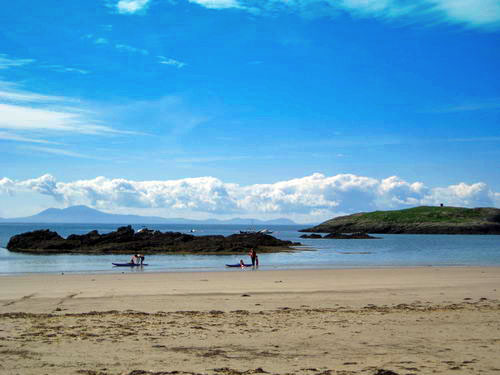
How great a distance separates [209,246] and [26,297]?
130ft

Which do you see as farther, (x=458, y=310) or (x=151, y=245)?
(x=151, y=245)

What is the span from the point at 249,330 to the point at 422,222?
492ft

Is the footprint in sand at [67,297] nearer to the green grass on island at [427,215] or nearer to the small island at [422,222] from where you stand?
the small island at [422,222]

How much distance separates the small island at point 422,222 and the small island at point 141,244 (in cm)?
8930

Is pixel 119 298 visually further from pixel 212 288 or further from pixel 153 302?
pixel 212 288

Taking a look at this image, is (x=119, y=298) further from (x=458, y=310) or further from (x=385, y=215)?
(x=385, y=215)

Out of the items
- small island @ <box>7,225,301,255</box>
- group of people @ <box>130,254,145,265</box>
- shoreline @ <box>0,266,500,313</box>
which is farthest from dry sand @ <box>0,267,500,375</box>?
small island @ <box>7,225,301,255</box>

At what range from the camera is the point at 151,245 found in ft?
200

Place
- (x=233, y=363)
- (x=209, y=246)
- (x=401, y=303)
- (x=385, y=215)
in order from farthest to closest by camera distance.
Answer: (x=385, y=215), (x=209, y=246), (x=401, y=303), (x=233, y=363)

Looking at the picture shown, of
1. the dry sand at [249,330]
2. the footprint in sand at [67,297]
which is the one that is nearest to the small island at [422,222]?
the dry sand at [249,330]

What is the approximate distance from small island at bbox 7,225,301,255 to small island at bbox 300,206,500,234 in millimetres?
89299

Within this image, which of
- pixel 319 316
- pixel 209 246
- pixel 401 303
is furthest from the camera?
pixel 209 246

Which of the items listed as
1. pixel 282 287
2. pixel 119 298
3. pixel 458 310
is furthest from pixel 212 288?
pixel 458 310

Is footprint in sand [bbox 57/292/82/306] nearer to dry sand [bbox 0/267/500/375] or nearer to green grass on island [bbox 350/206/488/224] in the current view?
dry sand [bbox 0/267/500/375]
